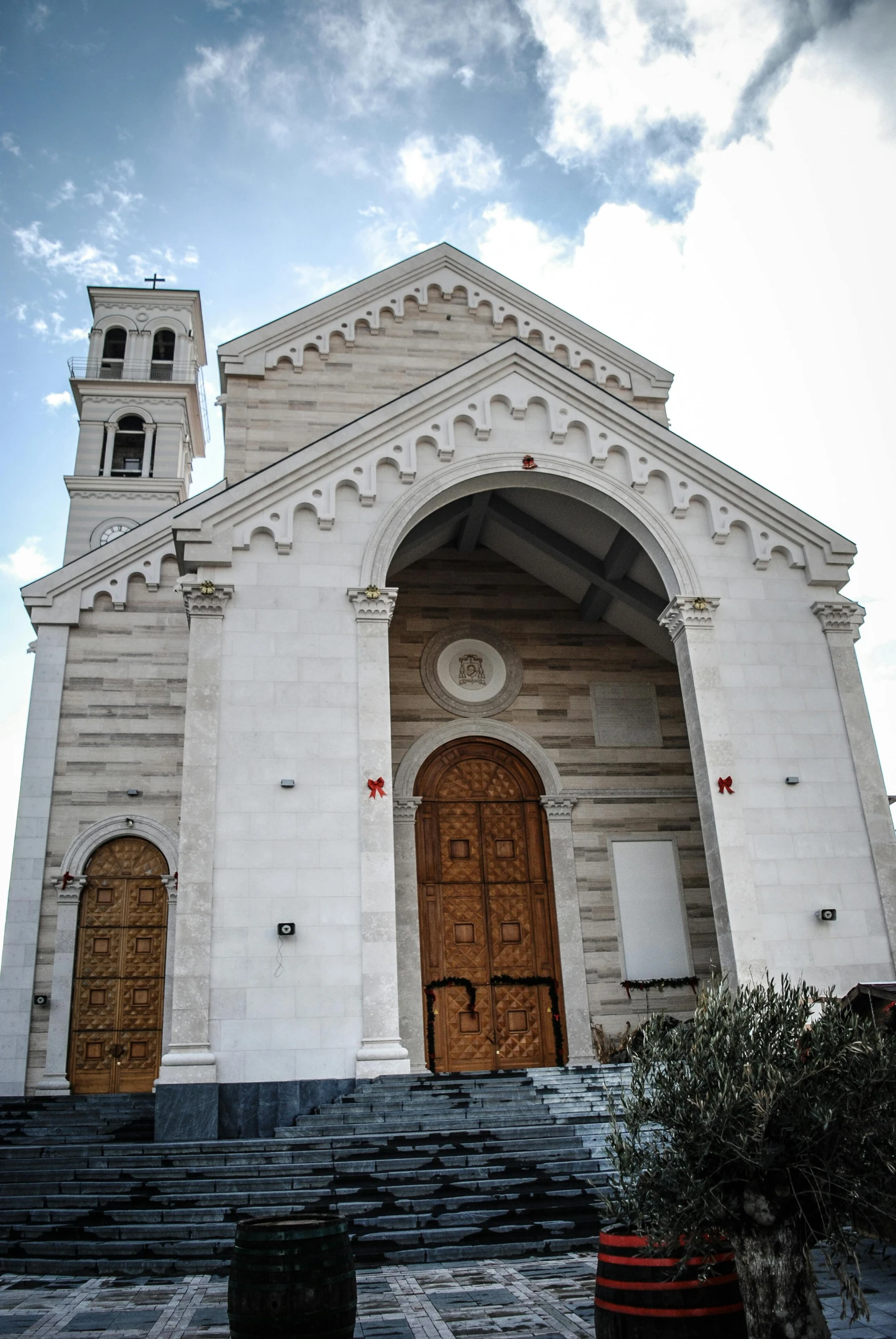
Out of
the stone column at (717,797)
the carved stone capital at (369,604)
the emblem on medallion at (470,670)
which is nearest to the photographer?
the stone column at (717,797)

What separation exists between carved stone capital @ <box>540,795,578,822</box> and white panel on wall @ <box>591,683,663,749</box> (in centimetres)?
129

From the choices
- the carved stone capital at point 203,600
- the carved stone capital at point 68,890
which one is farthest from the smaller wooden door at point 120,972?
the carved stone capital at point 203,600

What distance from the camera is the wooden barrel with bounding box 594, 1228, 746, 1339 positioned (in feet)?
15.8

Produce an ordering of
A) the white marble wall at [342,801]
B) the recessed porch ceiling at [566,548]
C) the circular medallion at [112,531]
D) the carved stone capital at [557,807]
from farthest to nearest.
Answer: the circular medallion at [112,531] < the carved stone capital at [557,807] < the recessed porch ceiling at [566,548] < the white marble wall at [342,801]

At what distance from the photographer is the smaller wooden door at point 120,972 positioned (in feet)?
51.3

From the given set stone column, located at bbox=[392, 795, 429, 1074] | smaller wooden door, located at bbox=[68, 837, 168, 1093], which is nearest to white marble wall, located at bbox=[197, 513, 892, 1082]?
stone column, located at bbox=[392, 795, 429, 1074]

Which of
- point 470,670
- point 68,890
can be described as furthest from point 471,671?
point 68,890

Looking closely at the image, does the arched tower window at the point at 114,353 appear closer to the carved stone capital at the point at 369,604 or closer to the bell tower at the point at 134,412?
the bell tower at the point at 134,412

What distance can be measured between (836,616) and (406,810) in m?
7.29

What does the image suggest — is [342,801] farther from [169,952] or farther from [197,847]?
[169,952]

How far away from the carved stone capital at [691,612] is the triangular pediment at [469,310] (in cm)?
685

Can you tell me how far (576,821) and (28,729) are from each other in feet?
30.0

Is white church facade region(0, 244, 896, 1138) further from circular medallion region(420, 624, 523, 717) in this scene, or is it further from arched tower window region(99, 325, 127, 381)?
arched tower window region(99, 325, 127, 381)

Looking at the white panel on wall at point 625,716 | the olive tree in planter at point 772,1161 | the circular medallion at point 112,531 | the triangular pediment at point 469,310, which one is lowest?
the olive tree in planter at point 772,1161
